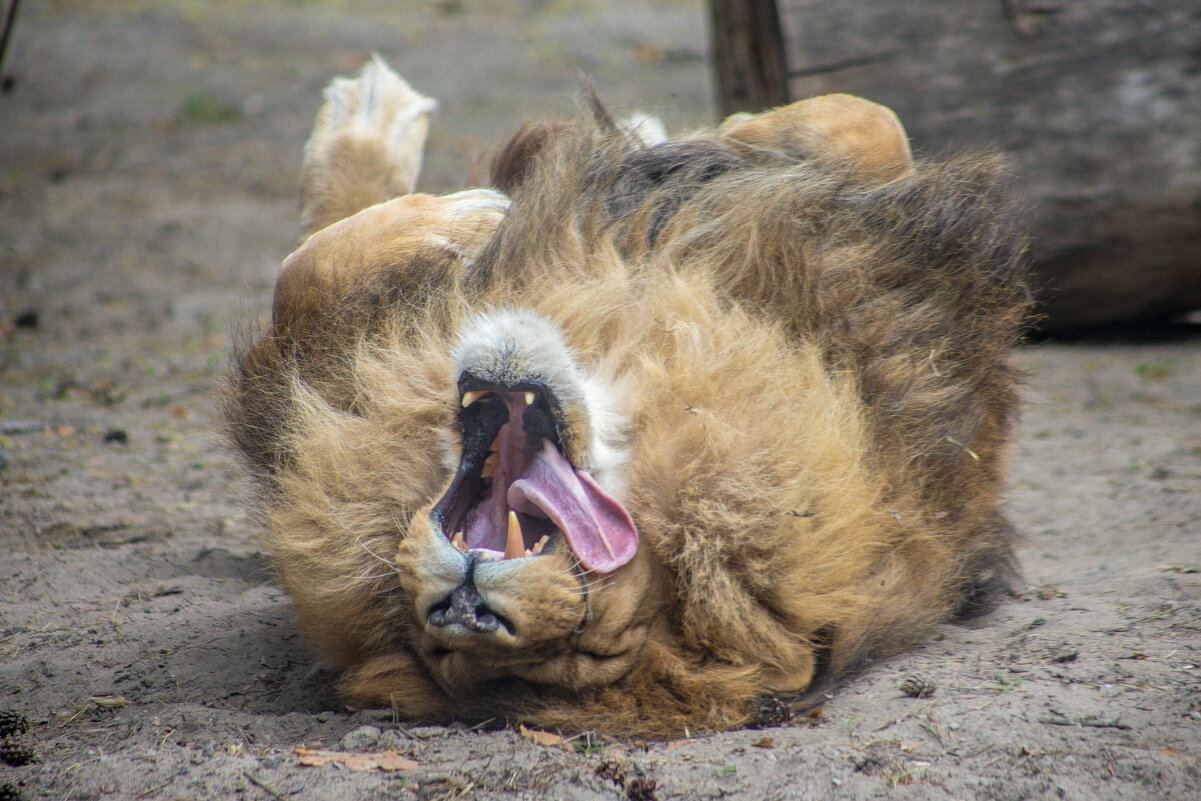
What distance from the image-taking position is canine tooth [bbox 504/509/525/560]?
1921mm

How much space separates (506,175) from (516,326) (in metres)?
1.25

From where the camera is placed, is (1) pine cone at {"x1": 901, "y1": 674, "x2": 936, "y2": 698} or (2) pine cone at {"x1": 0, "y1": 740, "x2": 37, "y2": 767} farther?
(1) pine cone at {"x1": 901, "y1": 674, "x2": 936, "y2": 698}

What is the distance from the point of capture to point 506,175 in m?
3.23

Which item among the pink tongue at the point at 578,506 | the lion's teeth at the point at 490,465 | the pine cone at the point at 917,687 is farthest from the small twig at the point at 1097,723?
the lion's teeth at the point at 490,465

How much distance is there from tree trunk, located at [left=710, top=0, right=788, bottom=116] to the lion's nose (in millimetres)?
3419

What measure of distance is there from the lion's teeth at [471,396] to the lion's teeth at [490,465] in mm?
121

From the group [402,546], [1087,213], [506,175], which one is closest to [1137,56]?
[1087,213]

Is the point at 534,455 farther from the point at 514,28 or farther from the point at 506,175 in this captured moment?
the point at 514,28

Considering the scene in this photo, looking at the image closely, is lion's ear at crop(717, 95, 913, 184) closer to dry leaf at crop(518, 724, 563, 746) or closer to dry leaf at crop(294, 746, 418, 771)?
dry leaf at crop(518, 724, 563, 746)

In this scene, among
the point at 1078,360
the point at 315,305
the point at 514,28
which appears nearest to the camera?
the point at 315,305

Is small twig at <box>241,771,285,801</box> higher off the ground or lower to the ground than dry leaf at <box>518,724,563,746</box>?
higher

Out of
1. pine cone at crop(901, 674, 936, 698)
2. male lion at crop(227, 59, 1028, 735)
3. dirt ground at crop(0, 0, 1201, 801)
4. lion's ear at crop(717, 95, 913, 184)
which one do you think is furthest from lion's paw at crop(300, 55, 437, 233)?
pine cone at crop(901, 674, 936, 698)

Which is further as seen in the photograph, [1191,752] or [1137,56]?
[1137,56]

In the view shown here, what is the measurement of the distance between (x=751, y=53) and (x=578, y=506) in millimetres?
3357
